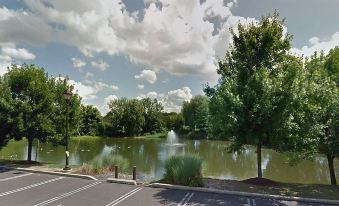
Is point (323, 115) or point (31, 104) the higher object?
point (31, 104)

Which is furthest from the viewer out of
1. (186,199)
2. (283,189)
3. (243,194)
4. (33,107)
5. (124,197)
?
(33,107)

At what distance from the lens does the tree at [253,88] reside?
13.3 metres

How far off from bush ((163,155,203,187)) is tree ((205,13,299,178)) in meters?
2.09

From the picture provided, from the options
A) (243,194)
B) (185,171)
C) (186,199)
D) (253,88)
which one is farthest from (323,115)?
(186,199)

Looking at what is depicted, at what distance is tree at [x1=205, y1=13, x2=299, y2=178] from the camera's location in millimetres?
13320

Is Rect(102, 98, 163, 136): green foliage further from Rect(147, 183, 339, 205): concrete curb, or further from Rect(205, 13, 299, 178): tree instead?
Rect(147, 183, 339, 205): concrete curb

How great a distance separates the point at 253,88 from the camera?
1394cm

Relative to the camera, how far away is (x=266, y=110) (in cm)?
1299

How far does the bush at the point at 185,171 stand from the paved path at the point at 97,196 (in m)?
0.80

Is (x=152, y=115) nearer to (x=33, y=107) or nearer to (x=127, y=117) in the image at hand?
(x=127, y=117)

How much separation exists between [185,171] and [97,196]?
13.0 ft

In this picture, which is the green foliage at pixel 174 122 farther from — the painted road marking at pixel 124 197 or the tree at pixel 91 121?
the painted road marking at pixel 124 197

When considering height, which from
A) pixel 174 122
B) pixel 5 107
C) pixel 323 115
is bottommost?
pixel 323 115

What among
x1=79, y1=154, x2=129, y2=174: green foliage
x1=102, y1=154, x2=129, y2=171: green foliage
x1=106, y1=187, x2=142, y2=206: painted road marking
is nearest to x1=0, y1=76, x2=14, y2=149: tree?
x1=79, y1=154, x2=129, y2=174: green foliage
